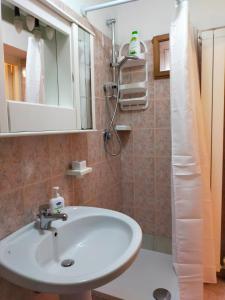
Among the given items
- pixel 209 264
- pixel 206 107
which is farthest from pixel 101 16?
pixel 209 264

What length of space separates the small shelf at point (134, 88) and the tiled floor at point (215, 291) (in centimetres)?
167

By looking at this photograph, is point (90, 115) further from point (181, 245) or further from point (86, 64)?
point (181, 245)

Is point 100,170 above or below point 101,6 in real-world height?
below

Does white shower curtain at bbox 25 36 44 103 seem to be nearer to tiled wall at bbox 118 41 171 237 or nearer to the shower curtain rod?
the shower curtain rod

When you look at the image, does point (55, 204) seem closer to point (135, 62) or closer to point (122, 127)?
point (122, 127)

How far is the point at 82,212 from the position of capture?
1313mm

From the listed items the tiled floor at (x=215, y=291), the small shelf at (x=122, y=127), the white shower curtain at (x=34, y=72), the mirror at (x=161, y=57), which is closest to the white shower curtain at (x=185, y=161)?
the tiled floor at (x=215, y=291)

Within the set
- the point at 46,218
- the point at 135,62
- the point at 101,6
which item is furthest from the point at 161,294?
the point at 101,6

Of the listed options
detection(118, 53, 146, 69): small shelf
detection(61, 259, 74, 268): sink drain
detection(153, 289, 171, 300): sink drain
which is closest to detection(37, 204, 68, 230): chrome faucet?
detection(61, 259, 74, 268): sink drain

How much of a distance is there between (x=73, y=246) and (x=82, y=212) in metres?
0.18

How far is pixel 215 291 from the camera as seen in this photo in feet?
5.81

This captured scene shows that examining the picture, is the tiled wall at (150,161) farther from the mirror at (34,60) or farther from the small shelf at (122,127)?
the mirror at (34,60)

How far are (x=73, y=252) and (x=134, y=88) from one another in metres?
1.37

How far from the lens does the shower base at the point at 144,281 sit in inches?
61.2
